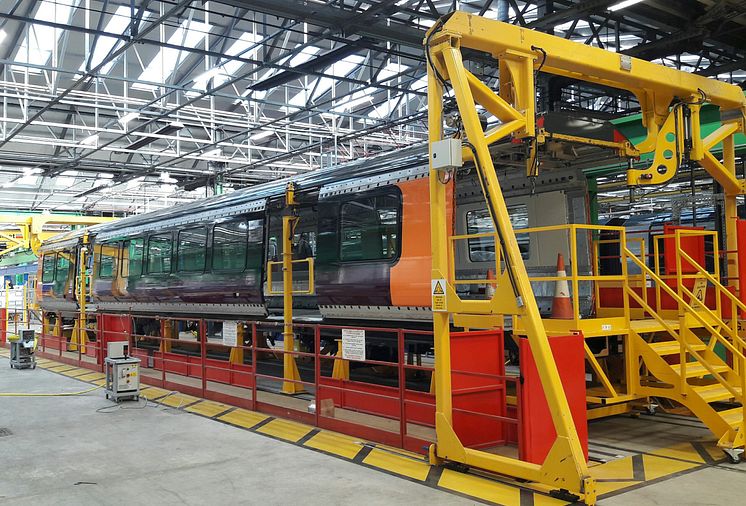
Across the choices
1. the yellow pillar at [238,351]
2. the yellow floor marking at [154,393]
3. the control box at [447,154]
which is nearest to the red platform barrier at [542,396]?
the control box at [447,154]

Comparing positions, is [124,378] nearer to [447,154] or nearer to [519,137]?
[447,154]

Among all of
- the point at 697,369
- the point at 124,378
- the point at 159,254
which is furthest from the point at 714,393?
the point at 159,254

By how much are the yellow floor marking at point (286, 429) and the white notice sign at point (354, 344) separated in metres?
1.01

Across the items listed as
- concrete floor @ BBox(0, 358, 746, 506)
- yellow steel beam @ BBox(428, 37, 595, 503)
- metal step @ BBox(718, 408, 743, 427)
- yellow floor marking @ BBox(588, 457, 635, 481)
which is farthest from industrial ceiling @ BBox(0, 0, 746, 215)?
yellow floor marking @ BBox(588, 457, 635, 481)

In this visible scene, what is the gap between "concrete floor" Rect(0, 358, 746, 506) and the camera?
5293mm

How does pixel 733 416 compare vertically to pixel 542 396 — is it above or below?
below

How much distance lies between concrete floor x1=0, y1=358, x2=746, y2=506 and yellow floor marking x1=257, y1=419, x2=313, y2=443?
21 centimetres

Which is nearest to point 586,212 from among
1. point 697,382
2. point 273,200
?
point 697,382

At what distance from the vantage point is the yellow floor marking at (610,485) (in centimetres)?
527

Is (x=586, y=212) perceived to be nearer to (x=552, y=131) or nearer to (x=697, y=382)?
(x=552, y=131)

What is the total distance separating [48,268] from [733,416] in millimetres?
20269

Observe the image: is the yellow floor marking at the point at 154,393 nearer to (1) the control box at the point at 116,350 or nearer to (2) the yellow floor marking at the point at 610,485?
(1) the control box at the point at 116,350

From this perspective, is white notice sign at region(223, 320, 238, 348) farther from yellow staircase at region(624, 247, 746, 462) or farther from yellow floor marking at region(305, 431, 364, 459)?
yellow staircase at region(624, 247, 746, 462)

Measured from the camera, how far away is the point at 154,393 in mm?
10852
